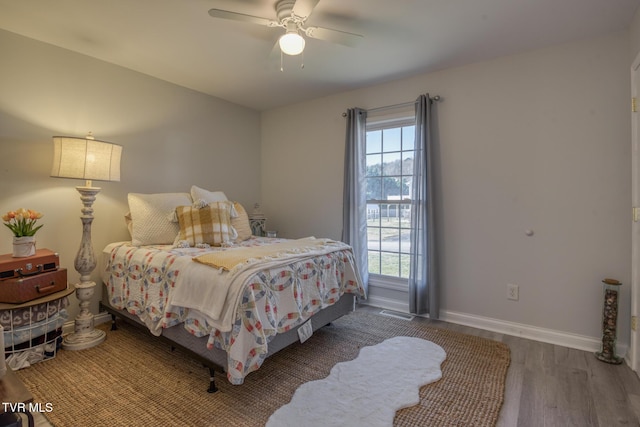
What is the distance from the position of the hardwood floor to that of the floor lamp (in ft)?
9.55

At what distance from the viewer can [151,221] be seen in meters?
2.68

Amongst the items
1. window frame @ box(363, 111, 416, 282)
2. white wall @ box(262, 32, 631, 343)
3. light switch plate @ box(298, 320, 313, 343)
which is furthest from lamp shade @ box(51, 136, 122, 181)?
white wall @ box(262, 32, 631, 343)

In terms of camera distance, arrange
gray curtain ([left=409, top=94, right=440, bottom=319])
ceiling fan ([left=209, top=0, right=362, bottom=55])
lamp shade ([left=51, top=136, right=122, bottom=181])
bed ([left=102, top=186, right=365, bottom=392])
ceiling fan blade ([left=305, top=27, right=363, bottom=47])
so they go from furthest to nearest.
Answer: gray curtain ([left=409, top=94, right=440, bottom=319]) < lamp shade ([left=51, top=136, right=122, bottom=181]) < ceiling fan blade ([left=305, top=27, right=363, bottom=47]) < ceiling fan ([left=209, top=0, right=362, bottom=55]) < bed ([left=102, top=186, right=365, bottom=392])

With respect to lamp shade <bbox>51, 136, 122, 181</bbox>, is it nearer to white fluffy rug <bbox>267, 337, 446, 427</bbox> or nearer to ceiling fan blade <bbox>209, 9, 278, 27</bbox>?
ceiling fan blade <bbox>209, 9, 278, 27</bbox>

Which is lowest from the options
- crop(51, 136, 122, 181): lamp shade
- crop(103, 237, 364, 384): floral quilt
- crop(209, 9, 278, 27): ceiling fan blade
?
crop(103, 237, 364, 384): floral quilt

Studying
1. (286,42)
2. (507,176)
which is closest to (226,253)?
(286,42)

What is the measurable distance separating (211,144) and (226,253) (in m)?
2.09

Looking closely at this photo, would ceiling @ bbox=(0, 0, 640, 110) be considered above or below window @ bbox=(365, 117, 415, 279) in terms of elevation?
above

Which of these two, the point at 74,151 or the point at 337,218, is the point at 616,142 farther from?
the point at 74,151

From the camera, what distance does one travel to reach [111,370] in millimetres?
2062

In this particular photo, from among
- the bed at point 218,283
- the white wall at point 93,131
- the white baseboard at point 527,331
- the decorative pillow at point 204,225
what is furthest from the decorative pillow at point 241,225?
the white baseboard at point 527,331

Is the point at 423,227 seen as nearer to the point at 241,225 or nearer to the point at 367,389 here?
the point at 367,389

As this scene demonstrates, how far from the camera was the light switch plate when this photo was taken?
7.03ft

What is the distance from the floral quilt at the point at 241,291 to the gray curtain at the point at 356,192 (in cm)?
72
